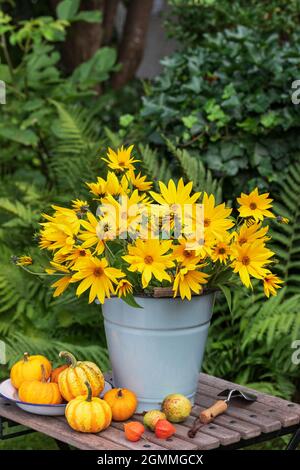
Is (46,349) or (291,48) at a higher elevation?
(291,48)

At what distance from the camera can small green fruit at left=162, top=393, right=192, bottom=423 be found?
2.10m

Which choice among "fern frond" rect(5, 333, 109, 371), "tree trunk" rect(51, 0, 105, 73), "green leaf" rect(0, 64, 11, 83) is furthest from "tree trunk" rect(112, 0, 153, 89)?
"fern frond" rect(5, 333, 109, 371)

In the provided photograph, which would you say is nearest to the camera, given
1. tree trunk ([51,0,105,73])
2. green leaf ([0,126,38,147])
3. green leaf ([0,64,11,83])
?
green leaf ([0,126,38,147])

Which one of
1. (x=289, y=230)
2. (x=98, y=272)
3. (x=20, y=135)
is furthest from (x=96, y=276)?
(x=20, y=135)

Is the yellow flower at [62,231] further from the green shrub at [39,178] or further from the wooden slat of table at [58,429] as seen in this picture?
the green shrub at [39,178]

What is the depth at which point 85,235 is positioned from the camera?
2.08 m

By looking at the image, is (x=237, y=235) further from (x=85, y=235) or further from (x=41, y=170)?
(x=41, y=170)

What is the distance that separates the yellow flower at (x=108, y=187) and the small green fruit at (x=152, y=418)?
1.89 feet

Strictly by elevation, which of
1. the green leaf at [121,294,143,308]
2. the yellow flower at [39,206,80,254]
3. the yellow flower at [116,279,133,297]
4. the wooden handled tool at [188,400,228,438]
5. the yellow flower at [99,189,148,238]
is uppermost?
the yellow flower at [99,189,148,238]

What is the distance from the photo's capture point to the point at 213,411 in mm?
2143

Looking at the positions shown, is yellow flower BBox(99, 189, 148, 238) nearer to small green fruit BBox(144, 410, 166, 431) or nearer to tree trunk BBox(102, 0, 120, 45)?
small green fruit BBox(144, 410, 166, 431)

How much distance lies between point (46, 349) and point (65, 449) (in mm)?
824

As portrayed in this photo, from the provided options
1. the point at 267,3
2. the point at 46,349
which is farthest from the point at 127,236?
the point at 267,3

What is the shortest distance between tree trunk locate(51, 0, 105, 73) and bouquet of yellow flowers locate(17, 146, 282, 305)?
12.7ft
